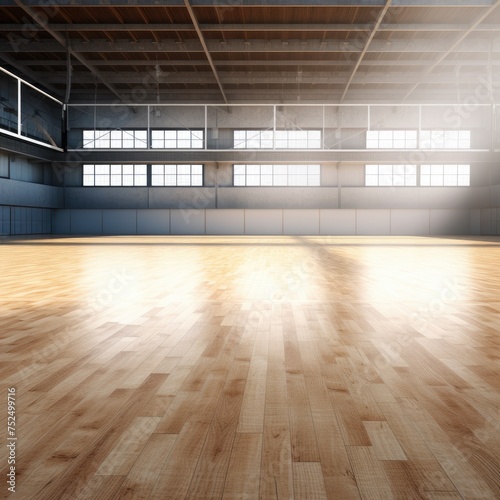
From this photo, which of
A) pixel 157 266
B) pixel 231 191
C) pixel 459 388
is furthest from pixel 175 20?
pixel 459 388

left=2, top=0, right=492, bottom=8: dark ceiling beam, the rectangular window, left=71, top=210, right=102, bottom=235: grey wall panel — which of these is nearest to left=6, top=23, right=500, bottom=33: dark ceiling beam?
left=2, top=0, right=492, bottom=8: dark ceiling beam

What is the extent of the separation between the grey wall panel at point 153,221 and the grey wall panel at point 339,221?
8.41 meters

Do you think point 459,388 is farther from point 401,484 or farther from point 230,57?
point 230,57

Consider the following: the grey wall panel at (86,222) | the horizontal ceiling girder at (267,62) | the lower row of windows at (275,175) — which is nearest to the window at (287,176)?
the lower row of windows at (275,175)

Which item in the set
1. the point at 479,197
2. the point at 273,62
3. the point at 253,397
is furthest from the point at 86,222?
the point at 253,397

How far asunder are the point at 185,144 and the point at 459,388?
26886 mm

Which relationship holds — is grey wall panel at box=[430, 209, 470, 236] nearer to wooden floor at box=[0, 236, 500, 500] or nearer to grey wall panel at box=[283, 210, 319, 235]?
grey wall panel at box=[283, 210, 319, 235]

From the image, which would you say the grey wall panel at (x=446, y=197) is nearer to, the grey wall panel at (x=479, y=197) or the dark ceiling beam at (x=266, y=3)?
the grey wall panel at (x=479, y=197)

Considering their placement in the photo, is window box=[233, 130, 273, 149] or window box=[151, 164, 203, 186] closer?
window box=[233, 130, 273, 149]

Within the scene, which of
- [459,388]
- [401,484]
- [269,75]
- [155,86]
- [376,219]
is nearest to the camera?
[401,484]

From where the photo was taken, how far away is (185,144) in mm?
28375

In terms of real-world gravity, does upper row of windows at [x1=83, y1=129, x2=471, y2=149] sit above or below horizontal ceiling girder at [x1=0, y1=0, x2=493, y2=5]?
below

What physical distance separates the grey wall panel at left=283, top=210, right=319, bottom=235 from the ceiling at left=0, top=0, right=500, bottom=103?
6.47 meters

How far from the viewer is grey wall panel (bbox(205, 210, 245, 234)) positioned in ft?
93.6
